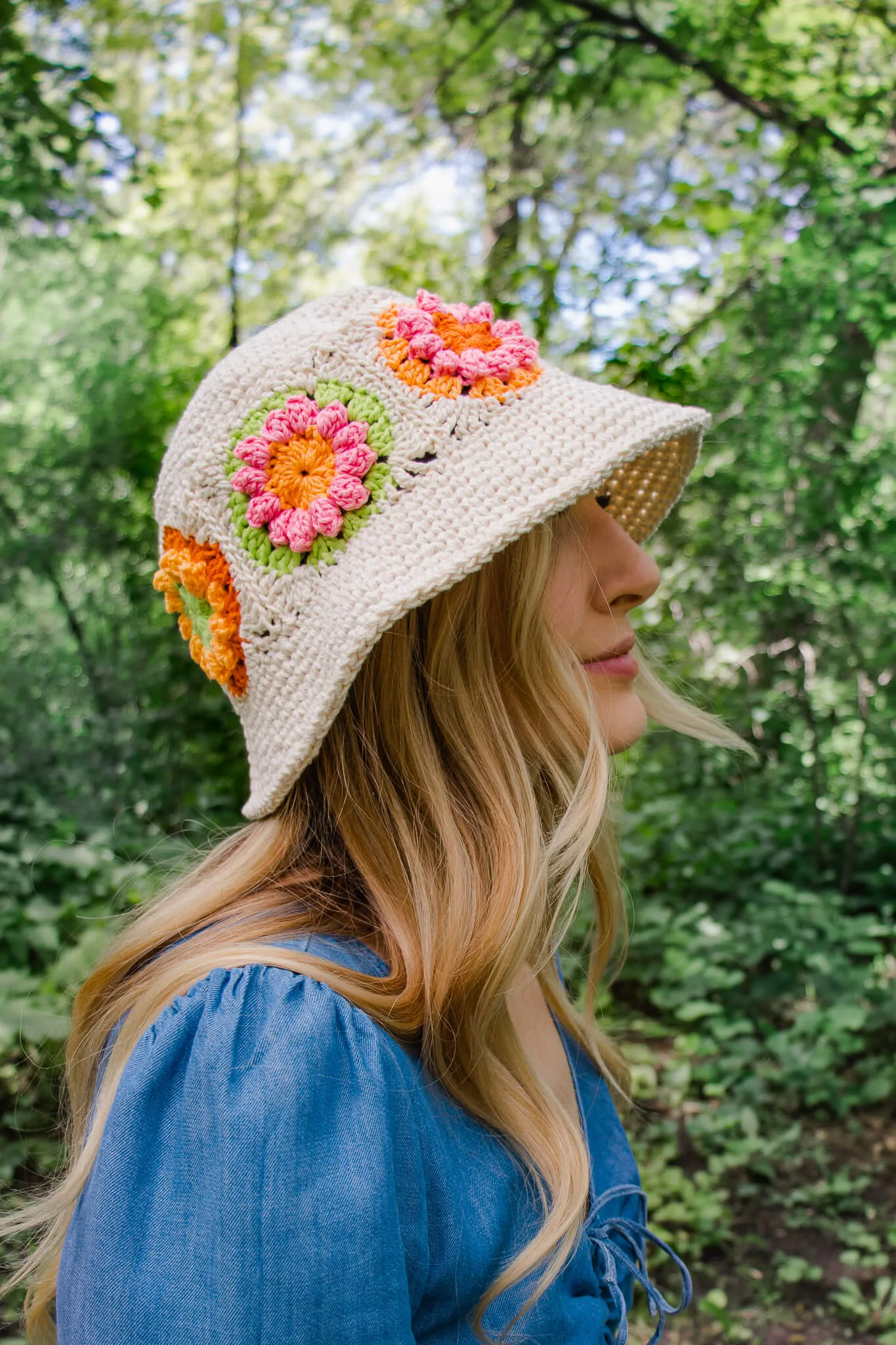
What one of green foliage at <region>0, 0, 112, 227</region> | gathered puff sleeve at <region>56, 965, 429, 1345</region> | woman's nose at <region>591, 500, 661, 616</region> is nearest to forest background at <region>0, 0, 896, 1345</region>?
green foliage at <region>0, 0, 112, 227</region>

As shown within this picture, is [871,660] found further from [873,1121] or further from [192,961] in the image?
[192,961]

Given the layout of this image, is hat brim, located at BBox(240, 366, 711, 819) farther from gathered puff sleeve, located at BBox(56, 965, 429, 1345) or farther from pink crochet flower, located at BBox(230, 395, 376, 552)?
gathered puff sleeve, located at BBox(56, 965, 429, 1345)

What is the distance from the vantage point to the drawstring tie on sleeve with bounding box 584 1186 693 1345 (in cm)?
137

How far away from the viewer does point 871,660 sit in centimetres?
386

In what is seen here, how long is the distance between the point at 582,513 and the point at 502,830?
515 mm

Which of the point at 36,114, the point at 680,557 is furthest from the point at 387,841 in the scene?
the point at 36,114

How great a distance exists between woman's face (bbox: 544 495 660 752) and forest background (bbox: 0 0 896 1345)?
154 centimetres

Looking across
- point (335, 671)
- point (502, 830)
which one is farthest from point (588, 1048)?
point (335, 671)

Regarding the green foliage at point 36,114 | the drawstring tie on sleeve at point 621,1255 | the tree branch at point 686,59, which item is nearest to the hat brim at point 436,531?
the drawstring tie on sleeve at point 621,1255

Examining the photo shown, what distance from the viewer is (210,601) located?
141 cm

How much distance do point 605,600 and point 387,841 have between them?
503 mm

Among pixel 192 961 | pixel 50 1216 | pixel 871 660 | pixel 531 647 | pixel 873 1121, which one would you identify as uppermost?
pixel 531 647

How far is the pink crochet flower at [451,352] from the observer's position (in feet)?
4.41

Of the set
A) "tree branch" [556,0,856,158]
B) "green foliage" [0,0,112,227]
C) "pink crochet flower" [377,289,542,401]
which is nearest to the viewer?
"pink crochet flower" [377,289,542,401]
